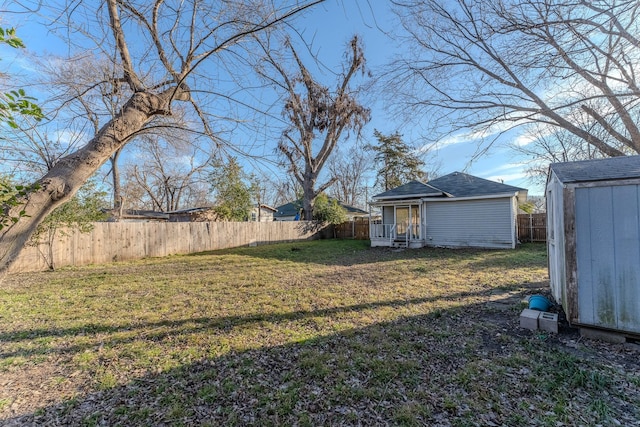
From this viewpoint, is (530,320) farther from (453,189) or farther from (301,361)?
(453,189)

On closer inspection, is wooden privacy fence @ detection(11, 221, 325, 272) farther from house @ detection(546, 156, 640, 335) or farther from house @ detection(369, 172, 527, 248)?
house @ detection(546, 156, 640, 335)

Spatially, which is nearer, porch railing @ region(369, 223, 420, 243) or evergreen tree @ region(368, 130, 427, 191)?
porch railing @ region(369, 223, 420, 243)

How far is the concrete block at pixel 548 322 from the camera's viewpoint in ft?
11.6

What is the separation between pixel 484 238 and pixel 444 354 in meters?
10.9

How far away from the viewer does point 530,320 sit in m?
3.68

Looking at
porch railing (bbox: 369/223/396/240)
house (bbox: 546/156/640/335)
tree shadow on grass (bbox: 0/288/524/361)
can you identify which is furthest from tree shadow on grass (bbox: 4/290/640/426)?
porch railing (bbox: 369/223/396/240)

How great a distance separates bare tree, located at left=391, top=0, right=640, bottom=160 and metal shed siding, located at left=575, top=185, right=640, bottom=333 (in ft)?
5.55

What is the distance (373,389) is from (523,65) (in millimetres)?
5010

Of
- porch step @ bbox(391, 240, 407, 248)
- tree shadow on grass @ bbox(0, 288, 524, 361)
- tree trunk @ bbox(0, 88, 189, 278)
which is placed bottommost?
tree shadow on grass @ bbox(0, 288, 524, 361)

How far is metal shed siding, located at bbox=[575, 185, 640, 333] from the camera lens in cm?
306

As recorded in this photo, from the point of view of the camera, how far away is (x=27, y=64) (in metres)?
2.53

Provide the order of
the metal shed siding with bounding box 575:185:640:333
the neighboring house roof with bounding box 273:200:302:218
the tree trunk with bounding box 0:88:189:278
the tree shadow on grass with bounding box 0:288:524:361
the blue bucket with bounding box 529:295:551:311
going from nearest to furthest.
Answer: the tree trunk with bounding box 0:88:189:278, the metal shed siding with bounding box 575:185:640:333, the tree shadow on grass with bounding box 0:288:524:361, the blue bucket with bounding box 529:295:551:311, the neighboring house roof with bounding box 273:200:302:218

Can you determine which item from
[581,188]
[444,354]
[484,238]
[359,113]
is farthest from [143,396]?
[359,113]

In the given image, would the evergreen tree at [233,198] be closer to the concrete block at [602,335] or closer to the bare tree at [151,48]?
the bare tree at [151,48]
